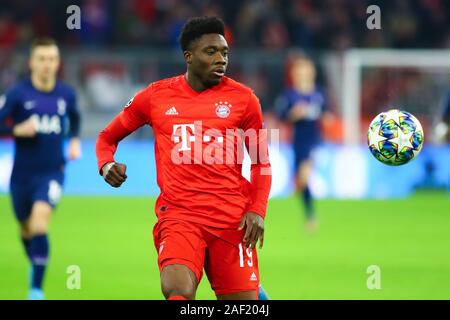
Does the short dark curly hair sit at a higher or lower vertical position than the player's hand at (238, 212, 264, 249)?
higher

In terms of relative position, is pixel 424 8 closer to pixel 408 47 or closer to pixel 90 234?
pixel 408 47

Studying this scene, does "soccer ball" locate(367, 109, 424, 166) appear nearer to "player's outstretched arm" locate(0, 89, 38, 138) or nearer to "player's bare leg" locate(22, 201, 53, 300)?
"player's bare leg" locate(22, 201, 53, 300)

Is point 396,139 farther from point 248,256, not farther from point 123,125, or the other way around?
point 123,125

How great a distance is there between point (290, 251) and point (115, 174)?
6549 mm

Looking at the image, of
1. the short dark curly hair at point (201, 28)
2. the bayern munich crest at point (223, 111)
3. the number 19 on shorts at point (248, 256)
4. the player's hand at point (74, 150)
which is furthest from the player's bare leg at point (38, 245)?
the short dark curly hair at point (201, 28)

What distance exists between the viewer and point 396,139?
23.9ft

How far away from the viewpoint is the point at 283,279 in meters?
10.4

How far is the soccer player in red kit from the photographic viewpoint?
6.28 meters

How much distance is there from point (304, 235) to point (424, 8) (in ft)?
34.7

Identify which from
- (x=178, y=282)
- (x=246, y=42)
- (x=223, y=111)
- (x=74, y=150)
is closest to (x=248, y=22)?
(x=246, y=42)

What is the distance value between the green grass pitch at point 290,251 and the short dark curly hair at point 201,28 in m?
3.41

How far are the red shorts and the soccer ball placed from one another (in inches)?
57.5

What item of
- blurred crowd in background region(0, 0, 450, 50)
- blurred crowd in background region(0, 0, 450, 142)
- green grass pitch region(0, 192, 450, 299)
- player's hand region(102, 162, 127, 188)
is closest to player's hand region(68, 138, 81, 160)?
green grass pitch region(0, 192, 450, 299)

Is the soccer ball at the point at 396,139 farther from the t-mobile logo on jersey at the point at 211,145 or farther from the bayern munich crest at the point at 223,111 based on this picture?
the bayern munich crest at the point at 223,111
